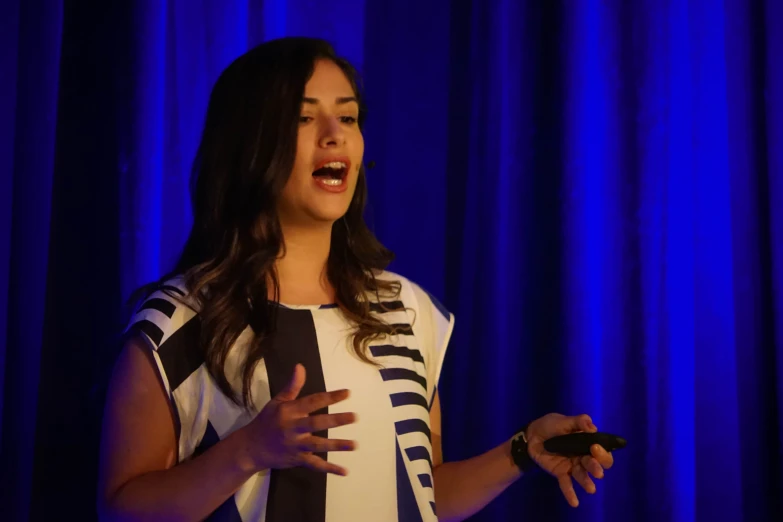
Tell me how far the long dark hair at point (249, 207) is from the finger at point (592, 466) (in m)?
0.35

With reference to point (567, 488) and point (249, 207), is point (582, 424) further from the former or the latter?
point (249, 207)

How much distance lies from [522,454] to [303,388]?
37 centimetres

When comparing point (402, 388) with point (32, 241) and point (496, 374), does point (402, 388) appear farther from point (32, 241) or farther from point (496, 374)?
point (32, 241)

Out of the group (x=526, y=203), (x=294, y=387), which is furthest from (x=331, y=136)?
(x=526, y=203)

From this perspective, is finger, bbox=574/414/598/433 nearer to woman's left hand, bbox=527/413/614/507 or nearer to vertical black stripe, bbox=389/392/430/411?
woman's left hand, bbox=527/413/614/507

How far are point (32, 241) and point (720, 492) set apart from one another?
145cm

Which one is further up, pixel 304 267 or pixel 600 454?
pixel 304 267

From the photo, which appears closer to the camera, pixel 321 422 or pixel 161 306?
pixel 321 422

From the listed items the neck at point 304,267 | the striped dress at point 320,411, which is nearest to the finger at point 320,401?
the striped dress at point 320,411

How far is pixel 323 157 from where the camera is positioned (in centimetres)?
125

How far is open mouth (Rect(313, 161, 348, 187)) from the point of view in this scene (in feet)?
4.12

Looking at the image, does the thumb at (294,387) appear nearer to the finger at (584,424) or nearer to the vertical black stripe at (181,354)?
the vertical black stripe at (181,354)

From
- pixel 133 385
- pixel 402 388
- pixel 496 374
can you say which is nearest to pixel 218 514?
pixel 133 385

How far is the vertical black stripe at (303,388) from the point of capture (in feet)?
3.70
